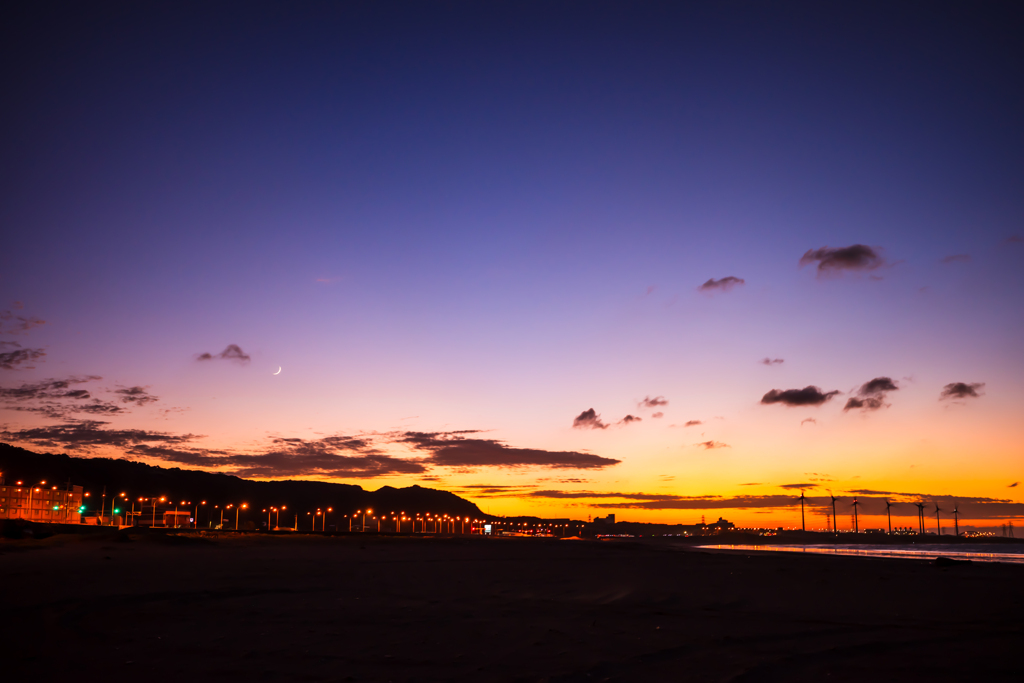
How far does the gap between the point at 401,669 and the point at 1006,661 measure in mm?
9903

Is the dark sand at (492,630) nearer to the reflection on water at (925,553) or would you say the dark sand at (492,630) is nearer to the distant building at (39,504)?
the reflection on water at (925,553)

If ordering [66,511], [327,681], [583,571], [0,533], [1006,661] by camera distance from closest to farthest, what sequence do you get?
[327,681], [1006,661], [583,571], [0,533], [66,511]

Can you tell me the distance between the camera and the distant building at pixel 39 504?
138000mm

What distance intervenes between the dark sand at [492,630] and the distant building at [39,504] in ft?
489

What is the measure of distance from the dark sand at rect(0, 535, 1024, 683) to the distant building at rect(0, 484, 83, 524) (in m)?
149

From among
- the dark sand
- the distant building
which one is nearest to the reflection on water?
the dark sand

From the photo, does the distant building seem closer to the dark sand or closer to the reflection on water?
the reflection on water

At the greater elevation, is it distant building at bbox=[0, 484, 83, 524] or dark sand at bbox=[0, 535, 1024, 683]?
dark sand at bbox=[0, 535, 1024, 683]

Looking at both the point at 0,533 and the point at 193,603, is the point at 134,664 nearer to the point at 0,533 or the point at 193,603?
the point at 193,603

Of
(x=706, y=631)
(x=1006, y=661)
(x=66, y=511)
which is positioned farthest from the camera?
(x=66, y=511)

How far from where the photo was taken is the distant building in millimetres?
138000

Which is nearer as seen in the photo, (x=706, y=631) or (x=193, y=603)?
(x=706, y=631)

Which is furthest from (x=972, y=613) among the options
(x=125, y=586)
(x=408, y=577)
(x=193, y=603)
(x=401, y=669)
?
(x=125, y=586)

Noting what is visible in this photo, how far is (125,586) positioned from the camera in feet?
62.3
